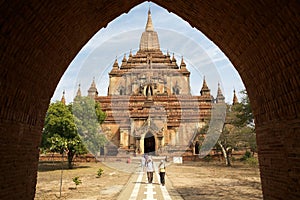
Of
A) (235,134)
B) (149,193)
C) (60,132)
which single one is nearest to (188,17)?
(149,193)

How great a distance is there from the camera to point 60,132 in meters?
22.6

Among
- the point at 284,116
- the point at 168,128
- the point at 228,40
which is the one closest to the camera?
the point at 284,116

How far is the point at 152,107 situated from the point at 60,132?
642 inches

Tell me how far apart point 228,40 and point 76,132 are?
20.5 meters

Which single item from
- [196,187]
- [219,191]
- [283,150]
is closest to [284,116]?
[283,150]

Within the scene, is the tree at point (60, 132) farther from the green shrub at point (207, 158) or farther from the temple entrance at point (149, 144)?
the green shrub at point (207, 158)

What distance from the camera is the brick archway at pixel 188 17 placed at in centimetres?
355

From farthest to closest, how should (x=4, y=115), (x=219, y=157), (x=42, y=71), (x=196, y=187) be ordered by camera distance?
(x=219, y=157)
(x=196, y=187)
(x=42, y=71)
(x=4, y=115)

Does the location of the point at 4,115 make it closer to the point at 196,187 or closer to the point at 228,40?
the point at 228,40

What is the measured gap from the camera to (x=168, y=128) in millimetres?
36031

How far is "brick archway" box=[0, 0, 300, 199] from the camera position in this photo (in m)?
3.55

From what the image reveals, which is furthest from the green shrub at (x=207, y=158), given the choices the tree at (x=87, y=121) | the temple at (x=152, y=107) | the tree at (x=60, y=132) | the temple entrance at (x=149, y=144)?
the tree at (x=60, y=132)

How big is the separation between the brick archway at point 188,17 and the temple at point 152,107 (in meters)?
27.2

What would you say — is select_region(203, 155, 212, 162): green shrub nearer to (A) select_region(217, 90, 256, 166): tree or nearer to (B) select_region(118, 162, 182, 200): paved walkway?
(A) select_region(217, 90, 256, 166): tree
